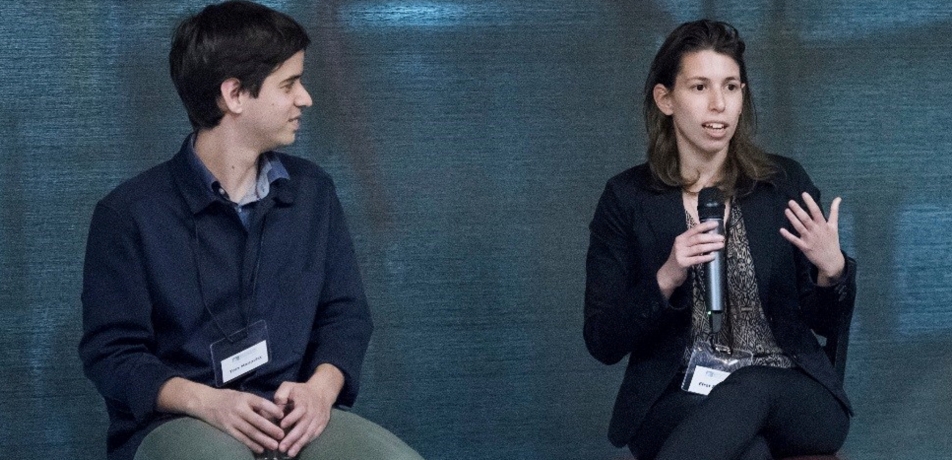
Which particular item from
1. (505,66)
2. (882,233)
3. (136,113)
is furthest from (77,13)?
(882,233)

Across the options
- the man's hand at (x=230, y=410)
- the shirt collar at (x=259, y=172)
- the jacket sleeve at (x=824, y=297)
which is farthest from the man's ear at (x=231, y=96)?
the jacket sleeve at (x=824, y=297)

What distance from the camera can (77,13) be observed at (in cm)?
356

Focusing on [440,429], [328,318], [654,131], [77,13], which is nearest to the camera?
[328,318]

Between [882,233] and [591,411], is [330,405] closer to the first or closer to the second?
[591,411]

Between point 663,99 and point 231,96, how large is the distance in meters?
0.97

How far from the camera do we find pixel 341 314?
2736 millimetres

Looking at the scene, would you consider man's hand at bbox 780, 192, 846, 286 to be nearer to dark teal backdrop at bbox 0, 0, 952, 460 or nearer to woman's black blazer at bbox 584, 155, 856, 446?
woman's black blazer at bbox 584, 155, 856, 446

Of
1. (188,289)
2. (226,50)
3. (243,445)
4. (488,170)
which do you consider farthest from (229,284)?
(488,170)

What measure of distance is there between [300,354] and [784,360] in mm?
997

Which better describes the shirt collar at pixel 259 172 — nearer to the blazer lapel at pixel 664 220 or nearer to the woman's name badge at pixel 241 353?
the woman's name badge at pixel 241 353

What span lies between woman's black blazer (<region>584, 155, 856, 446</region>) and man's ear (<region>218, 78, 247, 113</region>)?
2.72 feet

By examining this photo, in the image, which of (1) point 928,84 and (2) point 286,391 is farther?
(1) point 928,84

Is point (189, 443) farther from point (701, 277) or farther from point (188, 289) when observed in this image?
point (701, 277)

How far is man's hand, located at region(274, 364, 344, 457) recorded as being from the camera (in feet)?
8.00
